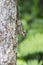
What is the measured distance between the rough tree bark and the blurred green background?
57 cm

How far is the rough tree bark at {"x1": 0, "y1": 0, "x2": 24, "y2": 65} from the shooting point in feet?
8.20

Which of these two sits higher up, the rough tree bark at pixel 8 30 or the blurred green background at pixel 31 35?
the rough tree bark at pixel 8 30

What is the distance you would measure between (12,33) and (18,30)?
21 centimetres

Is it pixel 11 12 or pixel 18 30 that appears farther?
pixel 18 30

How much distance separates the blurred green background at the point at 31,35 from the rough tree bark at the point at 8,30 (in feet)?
1.86

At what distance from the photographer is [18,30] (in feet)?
9.18

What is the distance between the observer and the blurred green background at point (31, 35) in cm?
428

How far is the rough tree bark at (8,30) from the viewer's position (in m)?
2.50

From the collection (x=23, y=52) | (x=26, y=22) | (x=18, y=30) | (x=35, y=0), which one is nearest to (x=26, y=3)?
(x=35, y=0)

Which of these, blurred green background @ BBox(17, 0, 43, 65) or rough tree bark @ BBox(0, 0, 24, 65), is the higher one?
rough tree bark @ BBox(0, 0, 24, 65)

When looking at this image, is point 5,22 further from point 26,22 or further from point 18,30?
point 26,22

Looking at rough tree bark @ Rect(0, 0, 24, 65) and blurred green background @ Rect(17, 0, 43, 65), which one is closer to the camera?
rough tree bark @ Rect(0, 0, 24, 65)

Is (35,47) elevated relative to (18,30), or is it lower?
lower

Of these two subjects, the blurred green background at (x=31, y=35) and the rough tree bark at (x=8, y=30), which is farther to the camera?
the blurred green background at (x=31, y=35)
